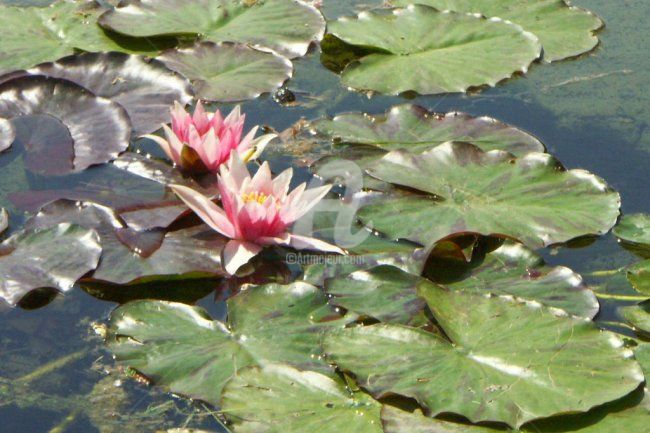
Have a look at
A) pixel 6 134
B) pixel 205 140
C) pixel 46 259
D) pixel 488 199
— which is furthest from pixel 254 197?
pixel 6 134

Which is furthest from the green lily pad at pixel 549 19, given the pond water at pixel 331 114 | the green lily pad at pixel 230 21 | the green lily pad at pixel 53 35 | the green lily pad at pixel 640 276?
the green lily pad at pixel 640 276

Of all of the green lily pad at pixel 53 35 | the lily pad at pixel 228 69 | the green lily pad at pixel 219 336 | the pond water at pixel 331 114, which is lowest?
the pond water at pixel 331 114

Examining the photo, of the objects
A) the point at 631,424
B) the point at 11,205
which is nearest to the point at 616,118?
the point at 631,424

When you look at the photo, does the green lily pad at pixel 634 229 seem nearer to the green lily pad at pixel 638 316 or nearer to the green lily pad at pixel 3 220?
the green lily pad at pixel 638 316

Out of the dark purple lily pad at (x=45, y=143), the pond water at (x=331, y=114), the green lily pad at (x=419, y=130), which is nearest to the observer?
the pond water at (x=331, y=114)

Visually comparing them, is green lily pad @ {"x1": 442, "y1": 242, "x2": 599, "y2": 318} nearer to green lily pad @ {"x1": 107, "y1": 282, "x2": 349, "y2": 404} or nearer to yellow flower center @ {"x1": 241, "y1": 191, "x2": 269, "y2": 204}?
green lily pad @ {"x1": 107, "y1": 282, "x2": 349, "y2": 404}

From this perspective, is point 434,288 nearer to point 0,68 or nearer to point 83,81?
point 83,81
